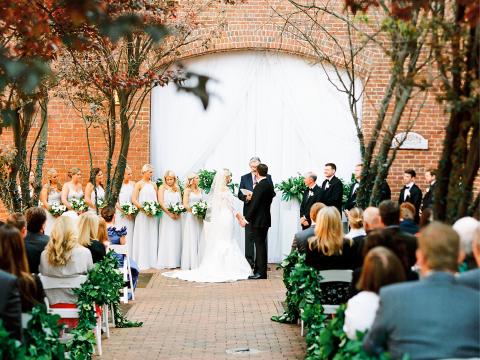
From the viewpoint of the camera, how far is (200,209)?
1978 centimetres

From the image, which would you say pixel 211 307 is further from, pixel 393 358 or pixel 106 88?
pixel 393 358

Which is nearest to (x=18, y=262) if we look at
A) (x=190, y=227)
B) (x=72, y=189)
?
(x=72, y=189)

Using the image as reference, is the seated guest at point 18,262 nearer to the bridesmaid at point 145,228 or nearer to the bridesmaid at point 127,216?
the bridesmaid at point 145,228

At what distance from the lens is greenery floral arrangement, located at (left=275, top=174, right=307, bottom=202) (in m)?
20.2

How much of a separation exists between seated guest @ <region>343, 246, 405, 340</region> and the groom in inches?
448

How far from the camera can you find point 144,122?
70.7ft

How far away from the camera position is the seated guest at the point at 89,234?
10820 millimetres

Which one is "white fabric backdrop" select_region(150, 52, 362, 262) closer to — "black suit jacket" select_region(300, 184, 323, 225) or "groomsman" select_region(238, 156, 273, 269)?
"groomsman" select_region(238, 156, 273, 269)

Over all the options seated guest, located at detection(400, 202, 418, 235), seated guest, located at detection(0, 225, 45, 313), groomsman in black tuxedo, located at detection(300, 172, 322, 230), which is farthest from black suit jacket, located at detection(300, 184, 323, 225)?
seated guest, located at detection(0, 225, 45, 313)

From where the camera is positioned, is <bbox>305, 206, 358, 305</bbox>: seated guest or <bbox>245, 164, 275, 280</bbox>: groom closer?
<bbox>305, 206, 358, 305</bbox>: seated guest

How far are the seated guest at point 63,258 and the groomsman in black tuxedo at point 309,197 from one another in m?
8.67

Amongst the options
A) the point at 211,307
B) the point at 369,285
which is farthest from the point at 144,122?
the point at 369,285

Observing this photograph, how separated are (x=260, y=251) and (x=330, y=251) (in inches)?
339

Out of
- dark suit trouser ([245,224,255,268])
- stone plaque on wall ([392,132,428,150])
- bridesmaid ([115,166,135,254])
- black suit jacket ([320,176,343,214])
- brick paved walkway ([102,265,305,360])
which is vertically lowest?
brick paved walkway ([102,265,305,360])
